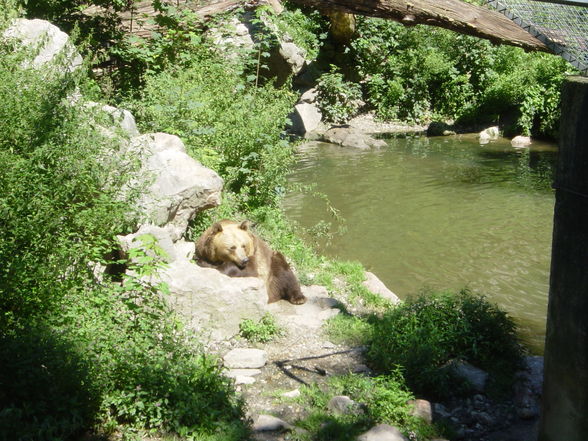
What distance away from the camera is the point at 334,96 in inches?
819

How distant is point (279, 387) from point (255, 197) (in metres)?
4.24

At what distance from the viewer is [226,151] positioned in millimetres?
9406

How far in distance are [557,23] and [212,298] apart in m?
3.69

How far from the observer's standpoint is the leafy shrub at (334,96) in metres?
20.6

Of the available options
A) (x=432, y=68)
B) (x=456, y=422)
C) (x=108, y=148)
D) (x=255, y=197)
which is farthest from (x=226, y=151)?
(x=432, y=68)

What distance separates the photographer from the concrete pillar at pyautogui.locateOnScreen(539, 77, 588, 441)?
4016 millimetres

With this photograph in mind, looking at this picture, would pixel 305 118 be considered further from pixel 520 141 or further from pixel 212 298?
pixel 212 298

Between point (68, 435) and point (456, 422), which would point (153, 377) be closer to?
point (68, 435)

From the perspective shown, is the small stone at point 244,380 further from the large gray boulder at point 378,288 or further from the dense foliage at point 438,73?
the dense foliage at point 438,73

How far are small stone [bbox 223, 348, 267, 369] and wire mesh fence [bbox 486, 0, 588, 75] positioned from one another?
3.42m

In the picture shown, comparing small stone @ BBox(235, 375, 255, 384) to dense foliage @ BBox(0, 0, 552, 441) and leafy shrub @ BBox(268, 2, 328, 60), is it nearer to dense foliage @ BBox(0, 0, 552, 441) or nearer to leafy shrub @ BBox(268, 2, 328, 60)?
dense foliage @ BBox(0, 0, 552, 441)

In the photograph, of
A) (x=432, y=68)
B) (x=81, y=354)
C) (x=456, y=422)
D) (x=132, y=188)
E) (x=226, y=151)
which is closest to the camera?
(x=81, y=354)

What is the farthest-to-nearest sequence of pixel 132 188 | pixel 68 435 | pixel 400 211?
1. pixel 400 211
2. pixel 132 188
3. pixel 68 435

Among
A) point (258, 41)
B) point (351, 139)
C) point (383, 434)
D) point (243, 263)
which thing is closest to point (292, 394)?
point (383, 434)
